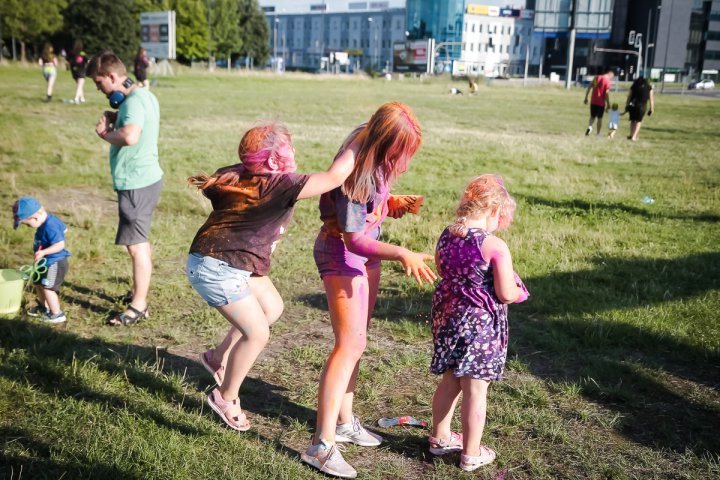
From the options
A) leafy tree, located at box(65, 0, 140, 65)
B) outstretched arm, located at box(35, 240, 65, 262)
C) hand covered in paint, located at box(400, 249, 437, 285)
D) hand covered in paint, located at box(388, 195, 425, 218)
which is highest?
leafy tree, located at box(65, 0, 140, 65)

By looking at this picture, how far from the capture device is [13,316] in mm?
5230

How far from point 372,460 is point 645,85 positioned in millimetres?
18276

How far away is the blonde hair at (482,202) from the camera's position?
126 inches

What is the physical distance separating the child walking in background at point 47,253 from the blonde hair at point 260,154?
2.48 metres

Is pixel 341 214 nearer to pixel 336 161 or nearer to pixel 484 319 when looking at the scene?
pixel 336 161

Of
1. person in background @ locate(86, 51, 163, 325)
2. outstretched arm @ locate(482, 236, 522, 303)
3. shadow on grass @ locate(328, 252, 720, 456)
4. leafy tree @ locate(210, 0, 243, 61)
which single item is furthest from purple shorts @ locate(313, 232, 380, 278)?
leafy tree @ locate(210, 0, 243, 61)

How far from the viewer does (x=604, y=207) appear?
960 centimetres

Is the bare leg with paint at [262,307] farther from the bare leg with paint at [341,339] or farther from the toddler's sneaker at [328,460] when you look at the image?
the toddler's sneaker at [328,460]

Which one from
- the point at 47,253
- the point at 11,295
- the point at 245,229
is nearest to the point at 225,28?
the point at 47,253

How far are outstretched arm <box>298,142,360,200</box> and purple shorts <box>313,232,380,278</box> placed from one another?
274mm

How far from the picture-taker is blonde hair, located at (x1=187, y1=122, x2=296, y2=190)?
330 cm

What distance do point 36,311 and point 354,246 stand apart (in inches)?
140

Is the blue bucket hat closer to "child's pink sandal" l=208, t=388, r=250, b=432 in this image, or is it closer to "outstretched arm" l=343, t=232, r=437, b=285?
"child's pink sandal" l=208, t=388, r=250, b=432

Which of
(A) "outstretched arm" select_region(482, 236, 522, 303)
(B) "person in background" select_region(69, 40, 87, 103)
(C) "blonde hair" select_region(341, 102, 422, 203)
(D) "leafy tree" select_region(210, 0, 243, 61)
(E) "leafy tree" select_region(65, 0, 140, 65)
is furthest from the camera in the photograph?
(D) "leafy tree" select_region(210, 0, 243, 61)
